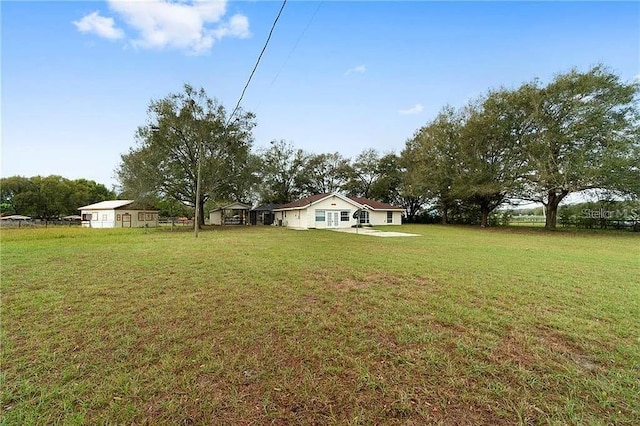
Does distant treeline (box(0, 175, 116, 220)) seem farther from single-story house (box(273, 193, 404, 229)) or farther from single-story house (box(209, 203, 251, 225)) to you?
single-story house (box(273, 193, 404, 229))

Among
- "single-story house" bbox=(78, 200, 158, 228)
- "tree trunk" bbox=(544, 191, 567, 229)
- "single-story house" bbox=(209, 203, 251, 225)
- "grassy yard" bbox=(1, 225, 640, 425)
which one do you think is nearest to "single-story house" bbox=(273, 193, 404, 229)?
"single-story house" bbox=(209, 203, 251, 225)

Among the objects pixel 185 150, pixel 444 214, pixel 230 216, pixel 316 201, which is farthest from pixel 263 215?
pixel 444 214

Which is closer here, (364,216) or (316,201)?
(316,201)

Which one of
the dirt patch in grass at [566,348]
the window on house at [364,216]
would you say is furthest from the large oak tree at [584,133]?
the dirt patch in grass at [566,348]

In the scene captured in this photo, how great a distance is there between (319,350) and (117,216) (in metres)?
35.3

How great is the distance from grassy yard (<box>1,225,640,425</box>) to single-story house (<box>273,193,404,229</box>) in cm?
1959

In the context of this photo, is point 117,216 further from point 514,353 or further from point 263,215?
point 514,353

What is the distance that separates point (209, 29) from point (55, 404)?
8.58m

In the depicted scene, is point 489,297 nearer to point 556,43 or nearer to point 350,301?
point 350,301

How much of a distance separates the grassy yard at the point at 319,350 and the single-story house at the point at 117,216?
95.6 ft

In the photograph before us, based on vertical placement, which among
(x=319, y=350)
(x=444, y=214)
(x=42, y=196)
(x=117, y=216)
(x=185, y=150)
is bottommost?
(x=319, y=350)

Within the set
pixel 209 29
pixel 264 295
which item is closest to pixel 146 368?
pixel 264 295

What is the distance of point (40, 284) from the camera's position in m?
5.55

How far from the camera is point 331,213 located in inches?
1040
